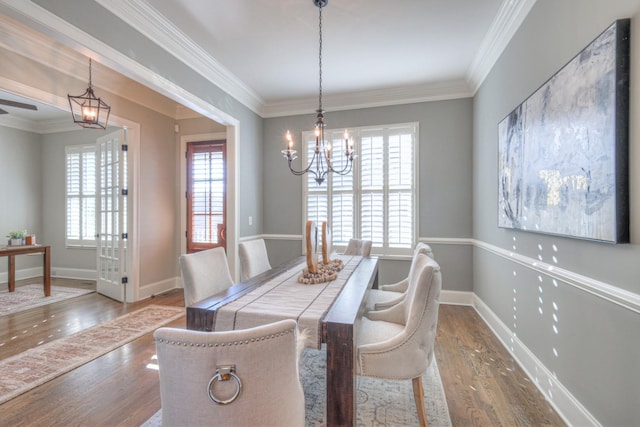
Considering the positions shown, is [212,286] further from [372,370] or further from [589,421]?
[589,421]

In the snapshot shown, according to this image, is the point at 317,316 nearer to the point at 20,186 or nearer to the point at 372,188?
the point at 372,188

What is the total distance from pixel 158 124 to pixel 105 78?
937 millimetres

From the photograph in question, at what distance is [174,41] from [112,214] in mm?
2647

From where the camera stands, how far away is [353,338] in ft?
4.26

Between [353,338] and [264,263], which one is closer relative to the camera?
[353,338]

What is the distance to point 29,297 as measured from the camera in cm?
412

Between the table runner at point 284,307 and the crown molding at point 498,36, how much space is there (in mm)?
2489

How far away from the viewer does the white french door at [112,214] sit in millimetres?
3979

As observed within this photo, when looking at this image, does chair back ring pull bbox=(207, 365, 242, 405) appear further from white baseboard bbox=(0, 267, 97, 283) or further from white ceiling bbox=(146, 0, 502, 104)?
white baseboard bbox=(0, 267, 97, 283)

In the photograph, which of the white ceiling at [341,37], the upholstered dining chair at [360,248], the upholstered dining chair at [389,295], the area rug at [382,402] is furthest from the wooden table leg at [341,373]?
the white ceiling at [341,37]

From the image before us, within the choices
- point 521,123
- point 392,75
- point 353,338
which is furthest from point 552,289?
point 392,75

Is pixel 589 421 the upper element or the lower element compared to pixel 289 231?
lower

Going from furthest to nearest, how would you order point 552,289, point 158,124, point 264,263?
point 158,124 → point 264,263 → point 552,289

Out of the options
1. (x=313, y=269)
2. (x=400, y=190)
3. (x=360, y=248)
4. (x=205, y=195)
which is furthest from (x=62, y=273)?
(x=400, y=190)
